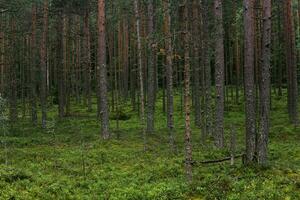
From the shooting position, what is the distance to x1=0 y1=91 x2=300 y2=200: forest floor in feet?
42.7

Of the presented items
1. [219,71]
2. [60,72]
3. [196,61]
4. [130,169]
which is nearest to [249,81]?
[219,71]

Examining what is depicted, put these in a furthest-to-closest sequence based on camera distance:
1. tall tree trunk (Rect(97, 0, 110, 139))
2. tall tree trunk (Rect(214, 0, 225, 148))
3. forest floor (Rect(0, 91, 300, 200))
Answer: tall tree trunk (Rect(97, 0, 110, 139)), tall tree trunk (Rect(214, 0, 225, 148)), forest floor (Rect(0, 91, 300, 200))

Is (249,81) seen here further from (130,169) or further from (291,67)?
(291,67)

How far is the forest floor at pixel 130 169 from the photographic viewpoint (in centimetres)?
1300

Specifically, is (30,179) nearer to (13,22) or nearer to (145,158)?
(145,158)

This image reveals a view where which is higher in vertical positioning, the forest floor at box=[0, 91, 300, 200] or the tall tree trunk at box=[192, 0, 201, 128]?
the tall tree trunk at box=[192, 0, 201, 128]

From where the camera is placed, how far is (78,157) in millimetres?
19422

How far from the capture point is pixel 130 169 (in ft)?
55.6

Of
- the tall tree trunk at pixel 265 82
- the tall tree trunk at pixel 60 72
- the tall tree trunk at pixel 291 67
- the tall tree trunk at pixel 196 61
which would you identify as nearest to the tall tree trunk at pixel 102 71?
the tall tree trunk at pixel 196 61

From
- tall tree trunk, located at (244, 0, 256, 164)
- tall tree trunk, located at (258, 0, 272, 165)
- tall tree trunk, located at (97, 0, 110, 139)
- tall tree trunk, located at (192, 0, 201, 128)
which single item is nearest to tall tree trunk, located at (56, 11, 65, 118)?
tall tree trunk, located at (97, 0, 110, 139)

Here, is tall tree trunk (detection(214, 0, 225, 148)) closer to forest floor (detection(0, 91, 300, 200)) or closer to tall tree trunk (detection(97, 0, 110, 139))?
forest floor (detection(0, 91, 300, 200))

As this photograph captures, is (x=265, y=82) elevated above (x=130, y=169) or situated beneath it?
elevated above

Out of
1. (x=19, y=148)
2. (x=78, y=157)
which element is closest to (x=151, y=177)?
(x=78, y=157)

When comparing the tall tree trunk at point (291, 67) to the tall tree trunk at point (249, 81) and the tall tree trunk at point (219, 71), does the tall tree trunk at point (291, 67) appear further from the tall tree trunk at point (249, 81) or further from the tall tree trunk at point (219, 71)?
the tall tree trunk at point (249, 81)
